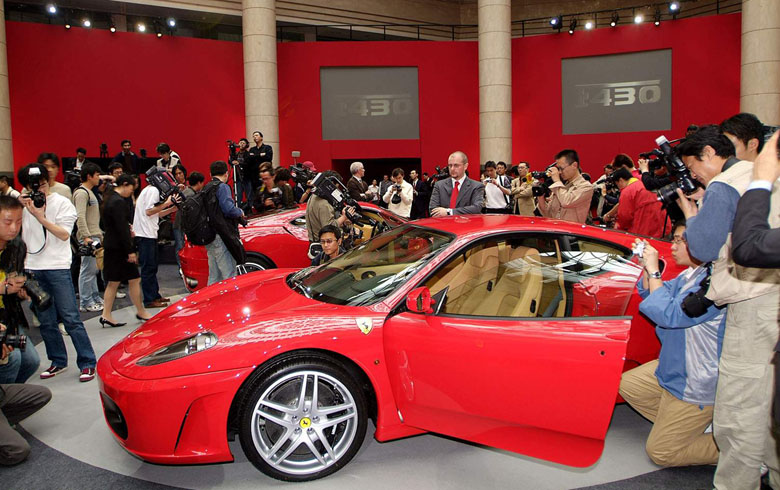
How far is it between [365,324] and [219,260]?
3362mm

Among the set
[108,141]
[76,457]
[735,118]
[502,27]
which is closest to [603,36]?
[502,27]

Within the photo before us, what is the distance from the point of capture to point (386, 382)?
3.25 metres

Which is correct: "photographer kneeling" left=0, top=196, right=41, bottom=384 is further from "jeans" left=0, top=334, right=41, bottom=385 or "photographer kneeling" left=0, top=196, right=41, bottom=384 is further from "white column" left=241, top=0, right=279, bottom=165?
"white column" left=241, top=0, right=279, bottom=165

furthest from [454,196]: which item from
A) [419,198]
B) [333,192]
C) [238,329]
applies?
[419,198]

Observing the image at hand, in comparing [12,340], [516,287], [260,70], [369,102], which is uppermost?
[260,70]

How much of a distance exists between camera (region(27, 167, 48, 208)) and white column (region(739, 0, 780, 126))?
14107mm

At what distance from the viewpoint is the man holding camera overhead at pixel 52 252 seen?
462cm

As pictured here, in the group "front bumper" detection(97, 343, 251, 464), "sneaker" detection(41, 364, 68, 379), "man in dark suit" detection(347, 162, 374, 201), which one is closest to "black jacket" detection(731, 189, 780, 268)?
"front bumper" detection(97, 343, 251, 464)

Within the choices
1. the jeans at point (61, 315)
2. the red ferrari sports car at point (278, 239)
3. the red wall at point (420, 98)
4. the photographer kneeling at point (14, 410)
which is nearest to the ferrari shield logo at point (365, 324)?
the photographer kneeling at point (14, 410)

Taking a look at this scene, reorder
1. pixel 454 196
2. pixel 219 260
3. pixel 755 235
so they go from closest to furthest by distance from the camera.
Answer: pixel 755 235 → pixel 219 260 → pixel 454 196

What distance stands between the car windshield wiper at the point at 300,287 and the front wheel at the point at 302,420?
2.00 feet

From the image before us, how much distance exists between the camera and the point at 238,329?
10.6 feet

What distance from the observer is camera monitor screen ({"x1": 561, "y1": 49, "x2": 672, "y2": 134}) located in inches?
591

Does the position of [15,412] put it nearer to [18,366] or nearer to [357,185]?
[18,366]
